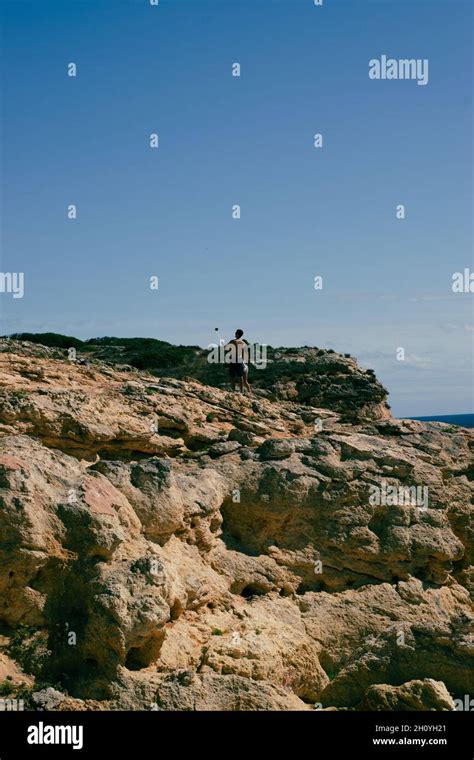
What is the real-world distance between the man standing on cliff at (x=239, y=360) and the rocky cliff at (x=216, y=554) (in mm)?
2853

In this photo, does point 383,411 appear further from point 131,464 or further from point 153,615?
point 153,615

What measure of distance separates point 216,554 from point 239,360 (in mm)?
9784

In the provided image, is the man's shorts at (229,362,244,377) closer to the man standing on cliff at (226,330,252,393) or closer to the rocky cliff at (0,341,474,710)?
the man standing on cliff at (226,330,252,393)

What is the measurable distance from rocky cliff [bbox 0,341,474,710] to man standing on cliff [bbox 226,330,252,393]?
2.85m

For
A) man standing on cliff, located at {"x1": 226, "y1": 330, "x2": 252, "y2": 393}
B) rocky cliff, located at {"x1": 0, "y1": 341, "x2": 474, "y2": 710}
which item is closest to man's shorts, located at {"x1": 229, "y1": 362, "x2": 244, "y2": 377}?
man standing on cliff, located at {"x1": 226, "y1": 330, "x2": 252, "y2": 393}

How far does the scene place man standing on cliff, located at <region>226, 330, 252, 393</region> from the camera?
24516 mm

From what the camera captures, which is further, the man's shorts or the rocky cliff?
the man's shorts

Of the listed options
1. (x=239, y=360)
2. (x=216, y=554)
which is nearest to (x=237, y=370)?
(x=239, y=360)

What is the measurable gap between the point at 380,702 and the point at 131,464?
5511 millimetres

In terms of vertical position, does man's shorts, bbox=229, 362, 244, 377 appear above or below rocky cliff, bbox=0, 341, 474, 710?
above

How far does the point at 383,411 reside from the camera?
28234 millimetres

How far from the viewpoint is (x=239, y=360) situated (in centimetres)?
2494

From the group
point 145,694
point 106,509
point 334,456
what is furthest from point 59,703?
point 334,456

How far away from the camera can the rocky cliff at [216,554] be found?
12305 mm
